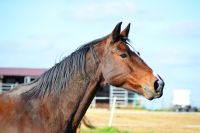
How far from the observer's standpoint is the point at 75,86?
5.15 metres

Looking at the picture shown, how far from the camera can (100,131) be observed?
1455 centimetres

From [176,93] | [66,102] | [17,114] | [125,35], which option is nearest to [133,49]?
[125,35]

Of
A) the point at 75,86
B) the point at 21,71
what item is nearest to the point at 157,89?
the point at 75,86

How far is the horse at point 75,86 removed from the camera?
4.93 m

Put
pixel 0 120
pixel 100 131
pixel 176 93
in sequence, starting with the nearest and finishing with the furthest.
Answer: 1. pixel 0 120
2. pixel 100 131
3. pixel 176 93

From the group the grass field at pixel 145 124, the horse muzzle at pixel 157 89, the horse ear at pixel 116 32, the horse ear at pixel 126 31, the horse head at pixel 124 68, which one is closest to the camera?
the horse muzzle at pixel 157 89

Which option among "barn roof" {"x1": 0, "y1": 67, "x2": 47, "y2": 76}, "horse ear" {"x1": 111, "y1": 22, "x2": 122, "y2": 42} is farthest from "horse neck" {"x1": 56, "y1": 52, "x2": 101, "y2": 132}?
"barn roof" {"x1": 0, "y1": 67, "x2": 47, "y2": 76}

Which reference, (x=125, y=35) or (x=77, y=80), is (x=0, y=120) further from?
(x=125, y=35)

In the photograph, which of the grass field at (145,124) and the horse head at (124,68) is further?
the grass field at (145,124)

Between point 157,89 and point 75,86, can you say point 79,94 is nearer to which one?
point 75,86

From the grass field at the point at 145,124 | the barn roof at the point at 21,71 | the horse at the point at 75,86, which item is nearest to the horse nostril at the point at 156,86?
the horse at the point at 75,86

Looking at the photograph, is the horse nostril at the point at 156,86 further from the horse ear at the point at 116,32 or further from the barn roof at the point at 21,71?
the barn roof at the point at 21,71

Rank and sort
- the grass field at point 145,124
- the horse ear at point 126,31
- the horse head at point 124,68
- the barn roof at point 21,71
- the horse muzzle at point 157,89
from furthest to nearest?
the barn roof at point 21,71 → the grass field at point 145,124 → the horse ear at point 126,31 → the horse head at point 124,68 → the horse muzzle at point 157,89

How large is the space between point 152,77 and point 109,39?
738mm
